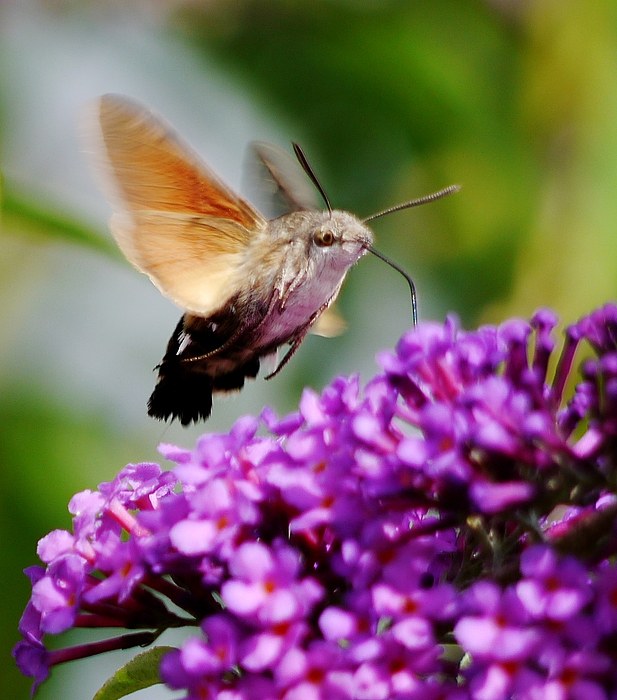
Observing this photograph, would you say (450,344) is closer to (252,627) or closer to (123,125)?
(252,627)

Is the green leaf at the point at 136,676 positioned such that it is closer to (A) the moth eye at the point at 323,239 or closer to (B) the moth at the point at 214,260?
(B) the moth at the point at 214,260

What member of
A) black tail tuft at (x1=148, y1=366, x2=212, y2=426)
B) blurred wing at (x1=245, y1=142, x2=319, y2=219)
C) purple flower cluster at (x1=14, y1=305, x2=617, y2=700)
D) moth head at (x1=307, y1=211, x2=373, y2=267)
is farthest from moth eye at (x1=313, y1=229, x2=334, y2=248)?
purple flower cluster at (x1=14, y1=305, x2=617, y2=700)

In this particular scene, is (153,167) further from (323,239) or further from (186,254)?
(323,239)

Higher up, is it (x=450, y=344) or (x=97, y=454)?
(x=450, y=344)

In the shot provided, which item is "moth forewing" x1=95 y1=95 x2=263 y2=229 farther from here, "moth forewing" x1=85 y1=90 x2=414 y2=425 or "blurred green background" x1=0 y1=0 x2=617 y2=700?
"blurred green background" x1=0 y1=0 x2=617 y2=700

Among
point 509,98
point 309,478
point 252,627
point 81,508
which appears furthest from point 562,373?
point 509,98

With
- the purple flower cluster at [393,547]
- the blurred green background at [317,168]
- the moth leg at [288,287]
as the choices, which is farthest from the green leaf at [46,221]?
the purple flower cluster at [393,547]

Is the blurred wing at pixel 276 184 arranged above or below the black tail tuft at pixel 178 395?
above

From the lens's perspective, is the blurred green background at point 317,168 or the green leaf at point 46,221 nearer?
the green leaf at point 46,221
